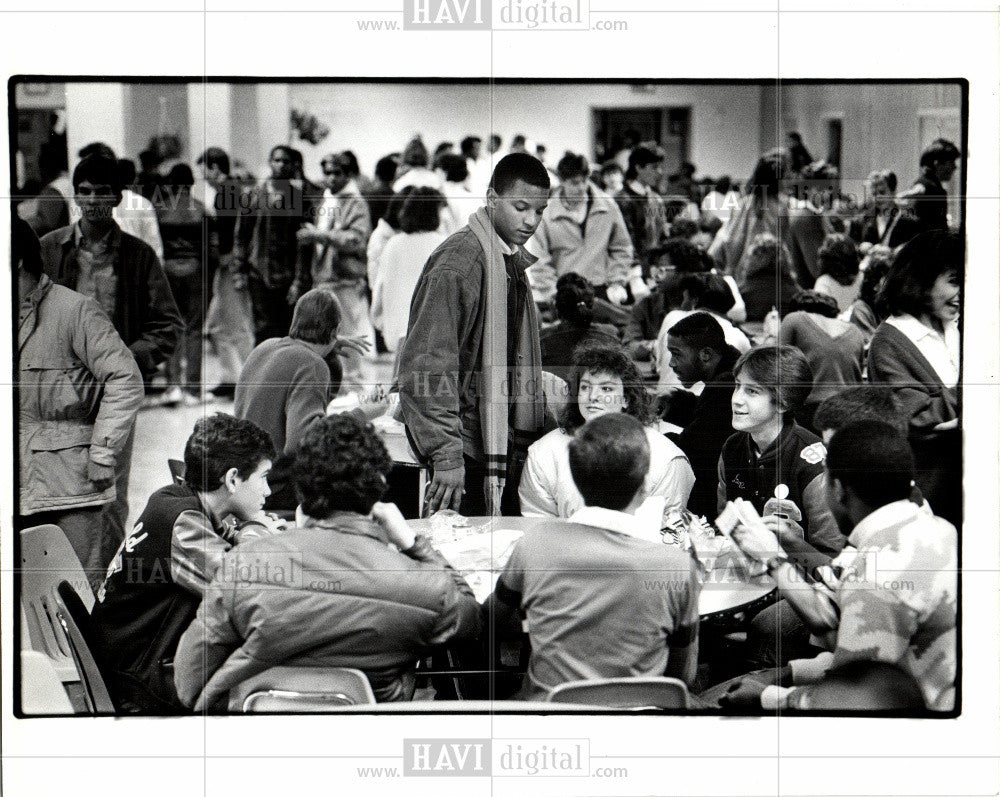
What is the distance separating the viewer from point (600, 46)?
3.81 m

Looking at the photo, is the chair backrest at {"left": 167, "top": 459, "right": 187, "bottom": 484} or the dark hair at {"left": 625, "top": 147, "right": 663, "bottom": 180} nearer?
the chair backrest at {"left": 167, "top": 459, "right": 187, "bottom": 484}

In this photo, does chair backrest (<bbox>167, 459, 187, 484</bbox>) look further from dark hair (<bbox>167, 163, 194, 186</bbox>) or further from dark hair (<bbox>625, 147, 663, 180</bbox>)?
dark hair (<bbox>625, 147, 663, 180</bbox>)

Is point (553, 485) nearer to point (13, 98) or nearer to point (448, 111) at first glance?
point (448, 111)

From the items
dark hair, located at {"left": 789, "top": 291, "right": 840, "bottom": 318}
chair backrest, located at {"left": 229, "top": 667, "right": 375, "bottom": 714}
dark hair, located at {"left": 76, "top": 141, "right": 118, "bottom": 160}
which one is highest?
dark hair, located at {"left": 76, "top": 141, "right": 118, "bottom": 160}

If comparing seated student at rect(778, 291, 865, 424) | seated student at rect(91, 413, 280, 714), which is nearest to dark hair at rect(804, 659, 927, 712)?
seated student at rect(778, 291, 865, 424)

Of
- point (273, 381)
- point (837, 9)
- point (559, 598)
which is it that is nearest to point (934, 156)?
point (837, 9)

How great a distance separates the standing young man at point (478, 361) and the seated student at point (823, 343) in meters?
0.77

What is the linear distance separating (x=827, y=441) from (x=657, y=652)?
0.85m

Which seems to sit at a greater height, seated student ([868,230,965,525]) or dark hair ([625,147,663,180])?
dark hair ([625,147,663,180])

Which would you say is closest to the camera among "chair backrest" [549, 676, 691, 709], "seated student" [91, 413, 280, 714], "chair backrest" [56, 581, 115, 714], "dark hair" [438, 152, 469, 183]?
"chair backrest" [549, 676, 691, 709]

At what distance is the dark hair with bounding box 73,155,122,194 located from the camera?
396cm

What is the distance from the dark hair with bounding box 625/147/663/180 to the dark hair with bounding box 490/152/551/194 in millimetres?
440

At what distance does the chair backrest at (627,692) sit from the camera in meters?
3.33

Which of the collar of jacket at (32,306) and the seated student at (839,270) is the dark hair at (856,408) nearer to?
the seated student at (839,270)
